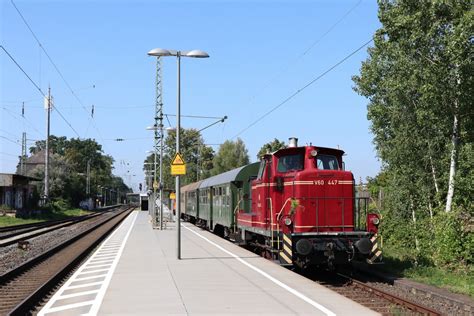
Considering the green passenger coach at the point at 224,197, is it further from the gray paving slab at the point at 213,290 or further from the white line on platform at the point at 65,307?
the white line on platform at the point at 65,307

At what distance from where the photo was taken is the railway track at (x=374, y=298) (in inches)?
404

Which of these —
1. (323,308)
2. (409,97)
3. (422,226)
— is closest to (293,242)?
(323,308)

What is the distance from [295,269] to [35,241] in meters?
16.4

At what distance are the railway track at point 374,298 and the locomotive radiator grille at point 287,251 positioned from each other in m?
1.23

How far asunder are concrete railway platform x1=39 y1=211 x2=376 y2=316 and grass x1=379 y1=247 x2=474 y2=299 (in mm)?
3122

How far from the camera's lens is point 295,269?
53.5ft

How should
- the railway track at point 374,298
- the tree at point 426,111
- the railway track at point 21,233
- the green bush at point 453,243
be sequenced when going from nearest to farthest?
the railway track at point 374,298 → the green bush at point 453,243 → the tree at point 426,111 → the railway track at point 21,233

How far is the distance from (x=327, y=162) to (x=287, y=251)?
2.76 metres

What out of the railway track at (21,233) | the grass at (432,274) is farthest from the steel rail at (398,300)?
the railway track at (21,233)

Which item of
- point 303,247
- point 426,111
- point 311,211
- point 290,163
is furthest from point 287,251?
point 426,111

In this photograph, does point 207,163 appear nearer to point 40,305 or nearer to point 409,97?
point 409,97

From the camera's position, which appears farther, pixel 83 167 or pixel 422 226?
pixel 83 167

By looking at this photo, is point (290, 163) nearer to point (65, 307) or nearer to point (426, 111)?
point (426, 111)

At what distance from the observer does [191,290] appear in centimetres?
1117
